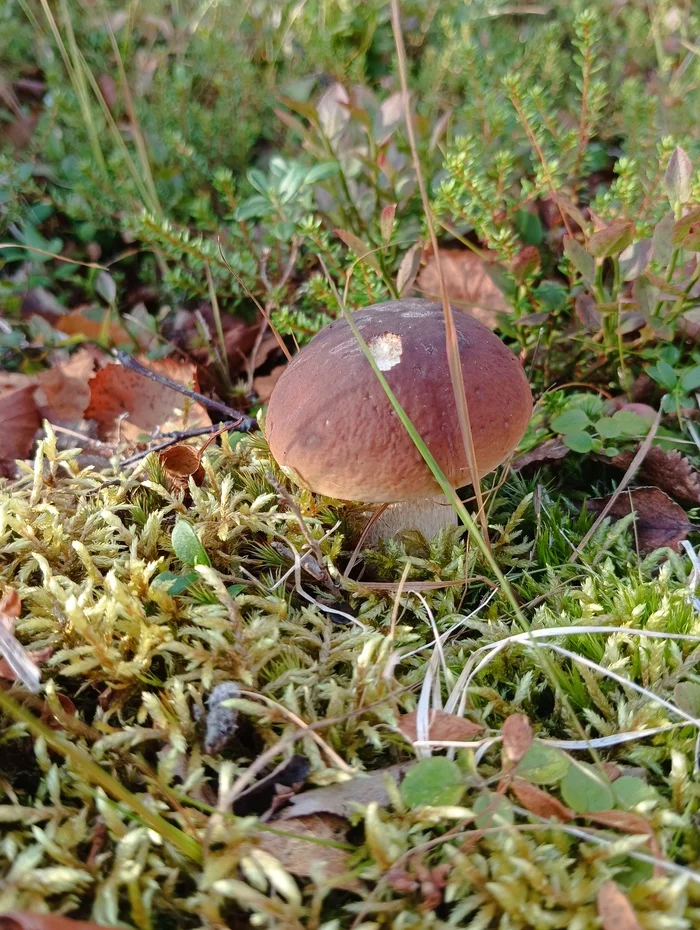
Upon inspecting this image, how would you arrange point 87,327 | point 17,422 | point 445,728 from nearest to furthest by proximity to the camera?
point 445,728, point 17,422, point 87,327

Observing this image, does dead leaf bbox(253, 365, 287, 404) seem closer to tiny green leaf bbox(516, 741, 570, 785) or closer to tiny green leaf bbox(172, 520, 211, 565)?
tiny green leaf bbox(172, 520, 211, 565)

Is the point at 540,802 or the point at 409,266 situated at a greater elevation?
the point at 409,266

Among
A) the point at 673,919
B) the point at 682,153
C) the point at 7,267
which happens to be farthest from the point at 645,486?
the point at 7,267

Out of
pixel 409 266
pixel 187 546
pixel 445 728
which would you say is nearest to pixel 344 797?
pixel 445 728

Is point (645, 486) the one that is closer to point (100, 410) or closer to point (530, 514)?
point (530, 514)

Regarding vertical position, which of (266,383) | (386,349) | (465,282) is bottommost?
(266,383)

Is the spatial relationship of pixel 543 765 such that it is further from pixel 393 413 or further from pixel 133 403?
pixel 133 403

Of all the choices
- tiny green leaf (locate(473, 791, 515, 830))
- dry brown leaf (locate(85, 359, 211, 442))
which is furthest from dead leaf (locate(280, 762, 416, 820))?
dry brown leaf (locate(85, 359, 211, 442))

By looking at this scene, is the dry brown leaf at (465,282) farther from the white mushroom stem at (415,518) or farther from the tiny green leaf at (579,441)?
the white mushroom stem at (415,518)
